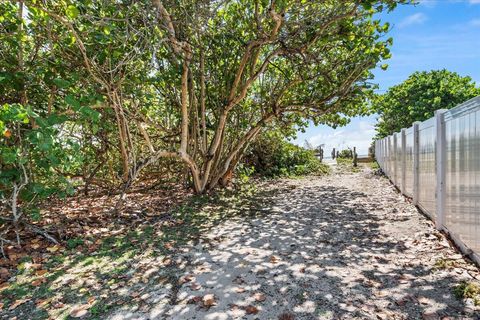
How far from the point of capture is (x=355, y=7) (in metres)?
5.91

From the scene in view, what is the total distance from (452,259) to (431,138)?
2.37 m

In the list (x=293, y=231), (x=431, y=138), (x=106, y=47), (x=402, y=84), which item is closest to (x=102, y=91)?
(x=106, y=47)

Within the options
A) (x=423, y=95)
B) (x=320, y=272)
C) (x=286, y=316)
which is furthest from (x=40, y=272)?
(x=423, y=95)

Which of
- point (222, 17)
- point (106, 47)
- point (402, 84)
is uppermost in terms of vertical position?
point (402, 84)

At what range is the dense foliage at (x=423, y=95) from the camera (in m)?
22.9

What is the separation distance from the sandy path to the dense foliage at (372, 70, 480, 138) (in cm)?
1858

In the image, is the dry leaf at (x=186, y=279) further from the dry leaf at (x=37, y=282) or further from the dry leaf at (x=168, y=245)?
the dry leaf at (x=37, y=282)

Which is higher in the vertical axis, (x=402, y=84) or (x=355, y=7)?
(x=402, y=84)

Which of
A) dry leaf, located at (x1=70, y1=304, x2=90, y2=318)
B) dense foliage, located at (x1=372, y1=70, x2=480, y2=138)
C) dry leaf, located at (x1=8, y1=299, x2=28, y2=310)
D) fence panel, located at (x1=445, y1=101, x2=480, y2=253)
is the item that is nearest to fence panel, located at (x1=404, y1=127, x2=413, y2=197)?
fence panel, located at (x1=445, y1=101, x2=480, y2=253)

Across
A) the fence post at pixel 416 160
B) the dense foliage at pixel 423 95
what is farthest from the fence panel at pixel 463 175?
the dense foliage at pixel 423 95

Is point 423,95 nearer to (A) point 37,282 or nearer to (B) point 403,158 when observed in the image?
(B) point 403,158

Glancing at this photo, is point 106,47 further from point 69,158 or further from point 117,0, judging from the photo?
point 69,158

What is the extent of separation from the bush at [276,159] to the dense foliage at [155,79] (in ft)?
8.89

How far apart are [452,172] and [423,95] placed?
74.4 ft
